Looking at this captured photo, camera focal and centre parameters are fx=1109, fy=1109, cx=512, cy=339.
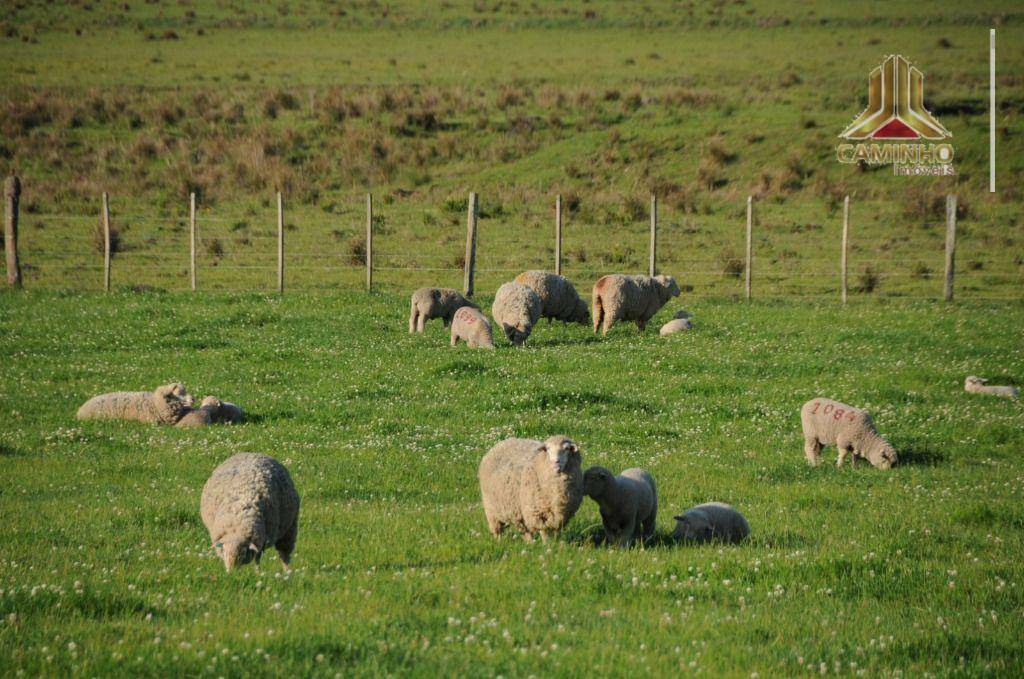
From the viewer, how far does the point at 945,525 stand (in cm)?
1115

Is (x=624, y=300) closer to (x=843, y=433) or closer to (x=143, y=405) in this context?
(x=843, y=433)

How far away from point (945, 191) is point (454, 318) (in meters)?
25.8

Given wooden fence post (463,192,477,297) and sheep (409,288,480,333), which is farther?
wooden fence post (463,192,477,297)

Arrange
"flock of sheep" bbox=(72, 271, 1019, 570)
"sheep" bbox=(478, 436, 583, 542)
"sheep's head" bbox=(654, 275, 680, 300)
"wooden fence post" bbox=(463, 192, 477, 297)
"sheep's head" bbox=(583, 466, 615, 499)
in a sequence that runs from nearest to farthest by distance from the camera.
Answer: "flock of sheep" bbox=(72, 271, 1019, 570) < "sheep" bbox=(478, 436, 583, 542) < "sheep's head" bbox=(583, 466, 615, 499) < "sheep's head" bbox=(654, 275, 680, 300) < "wooden fence post" bbox=(463, 192, 477, 297)

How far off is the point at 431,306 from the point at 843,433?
1137 centimetres

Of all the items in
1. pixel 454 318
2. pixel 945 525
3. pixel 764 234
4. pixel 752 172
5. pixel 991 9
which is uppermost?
pixel 991 9

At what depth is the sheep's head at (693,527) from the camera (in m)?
10.4

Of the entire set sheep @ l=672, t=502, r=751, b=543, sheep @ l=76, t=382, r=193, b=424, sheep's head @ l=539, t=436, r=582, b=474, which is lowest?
sheep @ l=672, t=502, r=751, b=543

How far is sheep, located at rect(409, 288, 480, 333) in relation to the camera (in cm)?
2380

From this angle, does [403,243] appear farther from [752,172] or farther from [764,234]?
[752,172]

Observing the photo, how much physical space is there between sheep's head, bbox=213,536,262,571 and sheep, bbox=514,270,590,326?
14938 millimetres

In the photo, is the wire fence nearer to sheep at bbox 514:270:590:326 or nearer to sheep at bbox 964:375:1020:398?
sheep at bbox 514:270:590:326

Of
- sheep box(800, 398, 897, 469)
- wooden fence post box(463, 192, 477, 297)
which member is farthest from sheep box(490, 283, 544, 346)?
sheep box(800, 398, 897, 469)

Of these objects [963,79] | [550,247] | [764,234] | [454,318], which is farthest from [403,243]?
[963,79]
